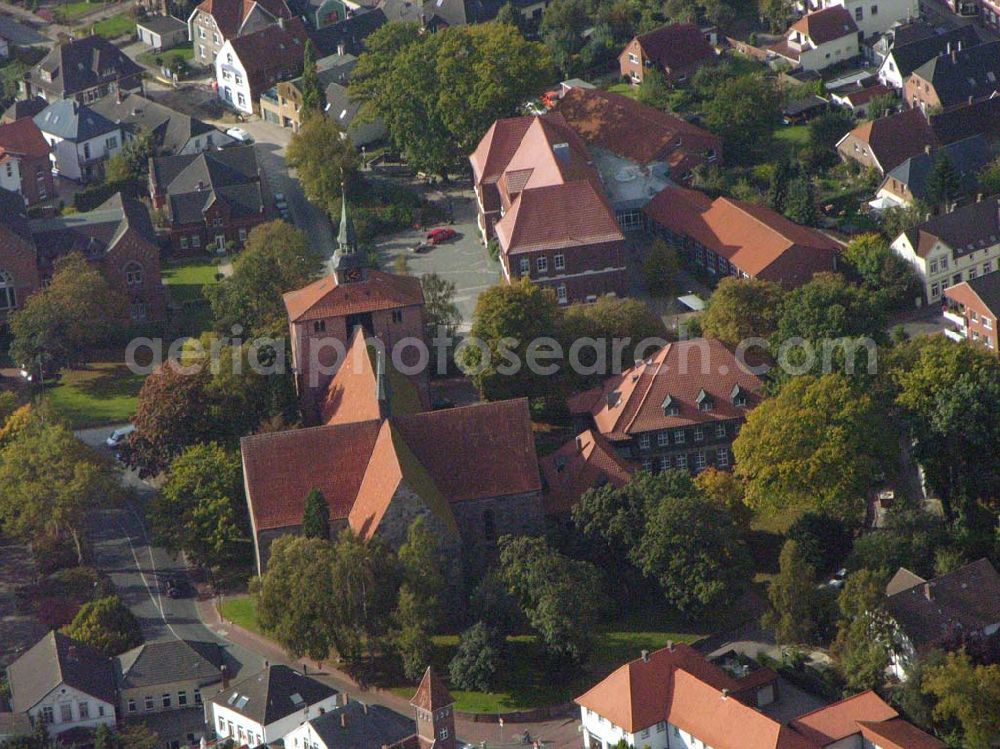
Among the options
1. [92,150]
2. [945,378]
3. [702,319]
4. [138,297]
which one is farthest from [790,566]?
[92,150]

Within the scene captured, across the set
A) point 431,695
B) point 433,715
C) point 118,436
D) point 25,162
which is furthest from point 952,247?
point 25,162

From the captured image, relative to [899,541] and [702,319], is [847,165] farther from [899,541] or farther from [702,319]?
[899,541]

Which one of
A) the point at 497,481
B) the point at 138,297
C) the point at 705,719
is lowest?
the point at 705,719

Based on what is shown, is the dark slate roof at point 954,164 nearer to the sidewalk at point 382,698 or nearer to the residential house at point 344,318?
the residential house at point 344,318

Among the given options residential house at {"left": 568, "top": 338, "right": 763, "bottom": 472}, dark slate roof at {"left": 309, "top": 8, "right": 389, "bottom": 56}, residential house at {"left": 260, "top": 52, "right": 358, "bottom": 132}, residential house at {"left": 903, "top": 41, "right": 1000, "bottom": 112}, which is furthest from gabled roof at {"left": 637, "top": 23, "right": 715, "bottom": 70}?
residential house at {"left": 568, "top": 338, "right": 763, "bottom": 472}

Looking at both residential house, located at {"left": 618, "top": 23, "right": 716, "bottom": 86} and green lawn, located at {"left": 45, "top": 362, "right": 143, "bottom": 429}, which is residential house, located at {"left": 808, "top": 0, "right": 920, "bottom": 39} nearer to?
residential house, located at {"left": 618, "top": 23, "right": 716, "bottom": 86}

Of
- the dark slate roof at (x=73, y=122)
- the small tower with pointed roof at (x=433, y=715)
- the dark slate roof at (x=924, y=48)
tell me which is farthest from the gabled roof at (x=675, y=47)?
the small tower with pointed roof at (x=433, y=715)

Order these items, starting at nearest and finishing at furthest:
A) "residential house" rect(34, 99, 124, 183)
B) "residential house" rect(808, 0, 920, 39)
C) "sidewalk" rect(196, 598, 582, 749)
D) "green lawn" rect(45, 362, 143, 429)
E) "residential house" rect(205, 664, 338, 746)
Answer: "residential house" rect(205, 664, 338, 746) < "sidewalk" rect(196, 598, 582, 749) < "green lawn" rect(45, 362, 143, 429) < "residential house" rect(34, 99, 124, 183) < "residential house" rect(808, 0, 920, 39)
